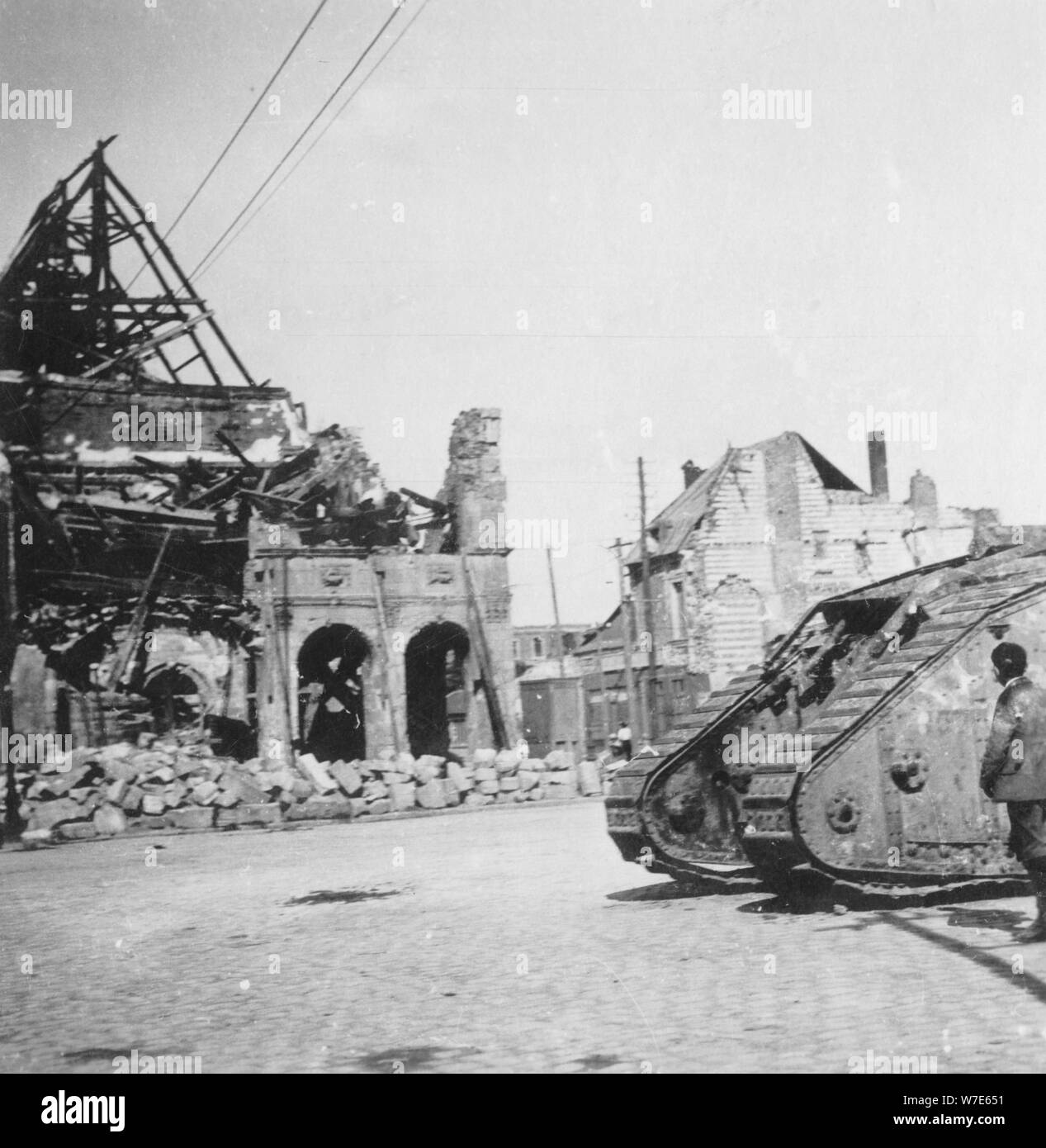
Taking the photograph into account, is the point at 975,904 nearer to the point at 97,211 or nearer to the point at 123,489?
the point at 97,211

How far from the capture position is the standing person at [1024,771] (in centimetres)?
628

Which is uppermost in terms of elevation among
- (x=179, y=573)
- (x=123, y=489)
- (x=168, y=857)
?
(x=123, y=489)

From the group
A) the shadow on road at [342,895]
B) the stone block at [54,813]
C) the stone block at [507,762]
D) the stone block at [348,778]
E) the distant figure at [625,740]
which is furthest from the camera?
the stone block at [507,762]

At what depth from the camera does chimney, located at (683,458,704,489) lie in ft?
136

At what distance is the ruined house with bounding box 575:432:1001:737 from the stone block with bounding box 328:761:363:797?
1287 cm

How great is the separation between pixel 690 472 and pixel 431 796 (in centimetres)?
2294

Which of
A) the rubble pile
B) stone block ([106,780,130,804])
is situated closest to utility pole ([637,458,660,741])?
the rubble pile

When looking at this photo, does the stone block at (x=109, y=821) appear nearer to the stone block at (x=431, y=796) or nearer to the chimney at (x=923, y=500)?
the stone block at (x=431, y=796)

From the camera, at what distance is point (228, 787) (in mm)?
19938

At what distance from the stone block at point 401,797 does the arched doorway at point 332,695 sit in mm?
4934

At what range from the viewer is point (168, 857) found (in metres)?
14.6

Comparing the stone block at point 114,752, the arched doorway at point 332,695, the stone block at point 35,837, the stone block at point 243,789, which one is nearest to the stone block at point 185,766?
the stone block at point 243,789
